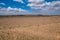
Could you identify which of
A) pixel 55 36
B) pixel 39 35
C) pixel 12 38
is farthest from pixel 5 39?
pixel 55 36

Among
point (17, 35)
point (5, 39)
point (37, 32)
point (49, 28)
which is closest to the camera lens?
point (5, 39)

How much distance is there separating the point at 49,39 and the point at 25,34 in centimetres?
88

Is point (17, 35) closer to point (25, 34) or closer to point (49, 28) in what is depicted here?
point (25, 34)

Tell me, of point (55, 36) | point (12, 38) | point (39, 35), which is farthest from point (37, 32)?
point (12, 38)

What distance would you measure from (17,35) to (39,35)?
79cm

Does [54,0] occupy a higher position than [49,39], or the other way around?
A: [54,0]

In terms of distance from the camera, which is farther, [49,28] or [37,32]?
[49,28]

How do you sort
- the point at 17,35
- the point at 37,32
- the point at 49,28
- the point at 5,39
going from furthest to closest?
the point at 49,28, the point at 37,32, the point at 17,35, the point at 5,39

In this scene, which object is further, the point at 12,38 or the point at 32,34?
the point at 32,34

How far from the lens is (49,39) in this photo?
4484mm

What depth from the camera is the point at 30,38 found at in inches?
176

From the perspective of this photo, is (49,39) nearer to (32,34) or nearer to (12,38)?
(32,34)

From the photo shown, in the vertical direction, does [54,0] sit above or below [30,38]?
above

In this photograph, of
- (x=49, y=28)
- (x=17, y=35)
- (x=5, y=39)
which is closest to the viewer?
(x=5, y=39)
